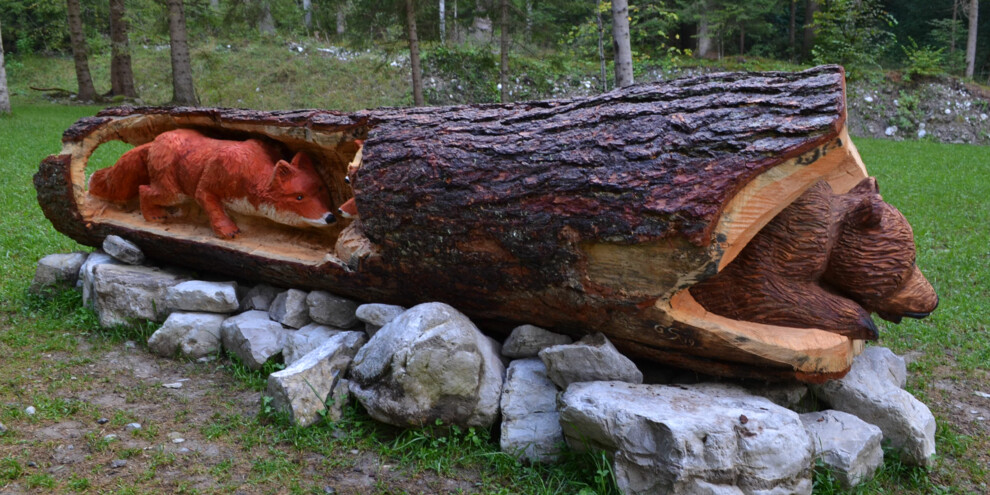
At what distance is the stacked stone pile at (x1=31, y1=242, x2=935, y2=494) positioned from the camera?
2695mm

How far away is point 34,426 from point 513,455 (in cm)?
234

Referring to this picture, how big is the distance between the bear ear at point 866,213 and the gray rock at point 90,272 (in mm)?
4637

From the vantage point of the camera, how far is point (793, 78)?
10.2ft

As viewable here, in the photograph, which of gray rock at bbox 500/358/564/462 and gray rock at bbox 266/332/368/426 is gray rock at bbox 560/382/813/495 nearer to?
gray rock at bbox 500/358/564/462

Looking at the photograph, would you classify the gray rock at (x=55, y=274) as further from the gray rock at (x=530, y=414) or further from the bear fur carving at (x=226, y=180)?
the gray rock at (x=530, y=414)

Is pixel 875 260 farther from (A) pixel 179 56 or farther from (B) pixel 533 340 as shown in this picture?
(A) pixel 179 56

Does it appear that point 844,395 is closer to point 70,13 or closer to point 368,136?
point 368,136

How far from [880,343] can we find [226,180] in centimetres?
456

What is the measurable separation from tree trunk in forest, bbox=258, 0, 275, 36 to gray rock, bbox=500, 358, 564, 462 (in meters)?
11.3

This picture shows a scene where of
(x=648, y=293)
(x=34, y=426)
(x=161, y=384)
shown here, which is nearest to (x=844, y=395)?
(x=648, y=293)

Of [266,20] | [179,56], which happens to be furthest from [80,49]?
[266,20]

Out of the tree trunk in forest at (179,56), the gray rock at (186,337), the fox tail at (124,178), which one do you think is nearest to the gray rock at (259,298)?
the gray rock at (186,337)

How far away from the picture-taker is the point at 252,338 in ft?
13.4

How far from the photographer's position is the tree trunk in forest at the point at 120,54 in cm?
1403
